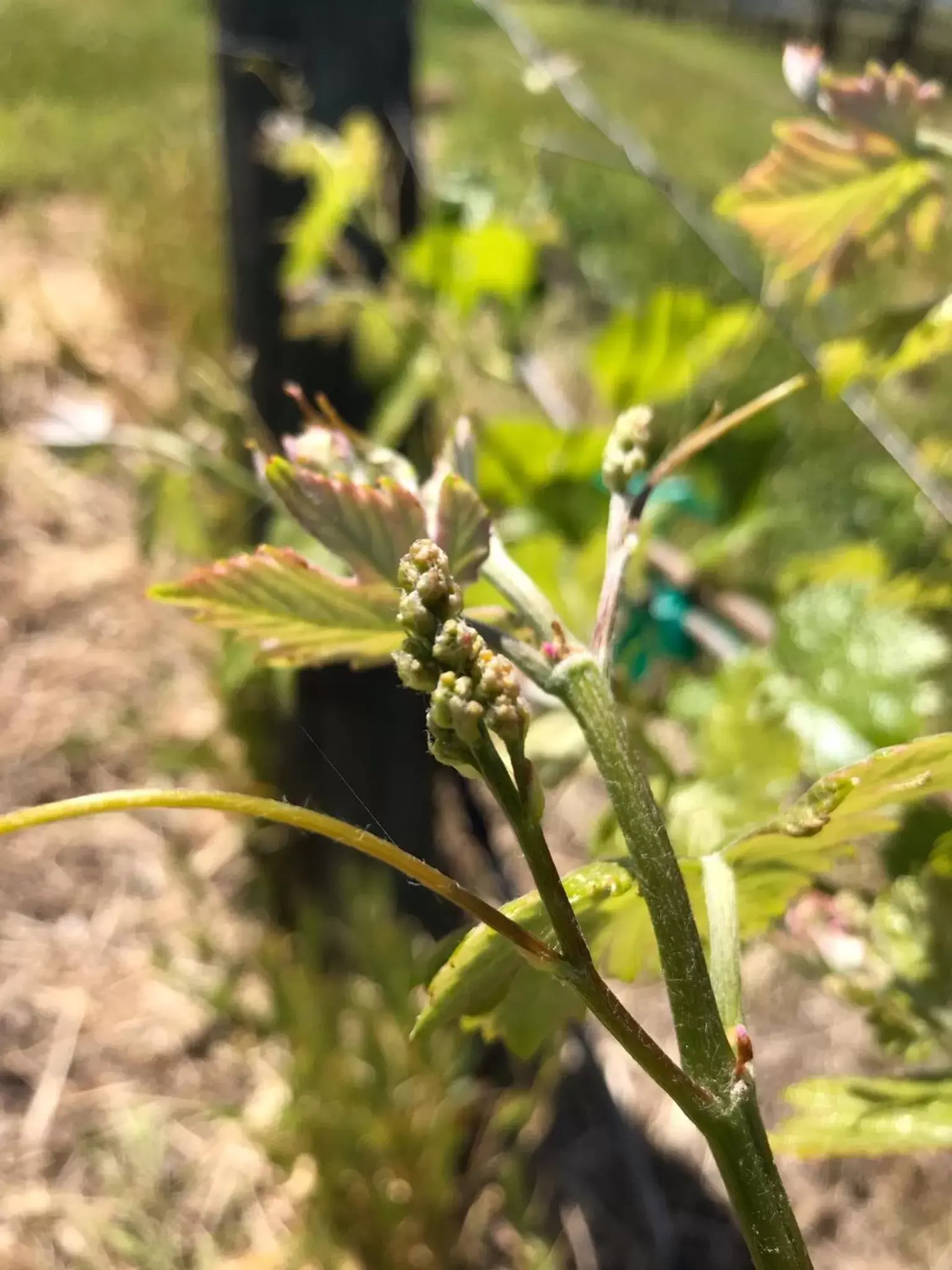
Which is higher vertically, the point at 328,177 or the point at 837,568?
the point at 328,177

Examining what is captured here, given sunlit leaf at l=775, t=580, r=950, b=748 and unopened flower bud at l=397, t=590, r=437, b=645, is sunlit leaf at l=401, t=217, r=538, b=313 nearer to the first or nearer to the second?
sunlit leaf at l=775, t=580, r=950, b=748

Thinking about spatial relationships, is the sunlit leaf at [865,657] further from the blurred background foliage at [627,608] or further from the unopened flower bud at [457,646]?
the unopened flower bud at [457,646]

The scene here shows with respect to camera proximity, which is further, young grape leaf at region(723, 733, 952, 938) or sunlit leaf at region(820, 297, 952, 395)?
sunlit leaf at region(820, 297, 952, 395)

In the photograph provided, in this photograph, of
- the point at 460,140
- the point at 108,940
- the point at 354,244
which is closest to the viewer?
the point at 354,244

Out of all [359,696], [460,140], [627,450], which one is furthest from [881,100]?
[460,140]

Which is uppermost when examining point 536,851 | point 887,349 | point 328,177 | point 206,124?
point 206,124

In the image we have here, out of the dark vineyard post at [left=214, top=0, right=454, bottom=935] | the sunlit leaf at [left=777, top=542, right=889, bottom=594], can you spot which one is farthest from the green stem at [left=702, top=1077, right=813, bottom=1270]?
the dark vineyard post at [left=214, top=0, right=454, bottom=935]

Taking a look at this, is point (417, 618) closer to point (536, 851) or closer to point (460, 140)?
point (536, 851)
